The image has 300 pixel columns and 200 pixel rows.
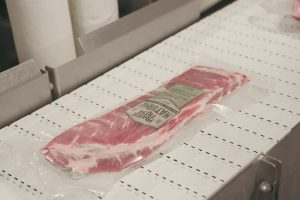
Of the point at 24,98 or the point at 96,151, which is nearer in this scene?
the point at 96,151

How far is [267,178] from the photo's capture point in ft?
2.56

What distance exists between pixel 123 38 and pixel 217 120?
326mm

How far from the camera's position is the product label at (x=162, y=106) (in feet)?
2.76

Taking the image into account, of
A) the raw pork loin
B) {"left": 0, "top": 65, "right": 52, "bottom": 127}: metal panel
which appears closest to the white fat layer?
the raw pork loin

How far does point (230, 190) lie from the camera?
74cm

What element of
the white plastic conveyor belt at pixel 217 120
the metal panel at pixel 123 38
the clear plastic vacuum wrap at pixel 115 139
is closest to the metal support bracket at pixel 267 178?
the white plastic conveyor belt at pixel 217 120

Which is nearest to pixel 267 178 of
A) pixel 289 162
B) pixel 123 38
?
pixel 289 162

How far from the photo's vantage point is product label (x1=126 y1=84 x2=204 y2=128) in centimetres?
84

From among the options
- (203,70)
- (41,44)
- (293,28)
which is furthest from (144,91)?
(293,28)

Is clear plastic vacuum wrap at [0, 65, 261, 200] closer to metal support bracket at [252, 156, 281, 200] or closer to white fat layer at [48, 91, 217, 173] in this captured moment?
white fat layer at [48, 91, 217, 173]

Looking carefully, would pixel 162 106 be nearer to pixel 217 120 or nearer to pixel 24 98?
pixel 217 120

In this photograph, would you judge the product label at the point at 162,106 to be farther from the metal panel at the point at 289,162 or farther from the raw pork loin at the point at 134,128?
the metal panel at the point at 289,162

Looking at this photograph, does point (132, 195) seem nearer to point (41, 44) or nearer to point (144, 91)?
point (144, 91)

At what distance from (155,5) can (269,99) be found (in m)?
0.40
